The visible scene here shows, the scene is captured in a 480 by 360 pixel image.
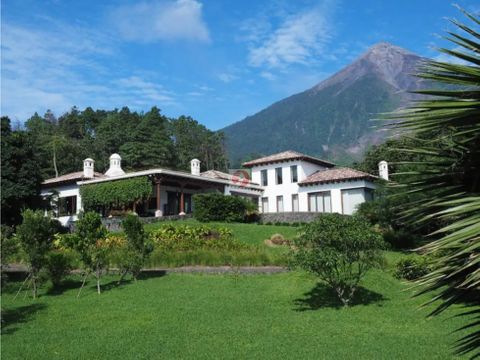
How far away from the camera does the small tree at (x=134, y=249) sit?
17.3 meters

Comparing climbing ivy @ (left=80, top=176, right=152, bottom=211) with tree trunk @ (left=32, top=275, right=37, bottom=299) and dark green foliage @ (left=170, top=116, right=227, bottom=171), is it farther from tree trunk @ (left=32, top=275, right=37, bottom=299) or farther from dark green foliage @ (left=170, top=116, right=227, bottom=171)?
dark green foliage @ (left=170, top=116, right=227, bottom=171)

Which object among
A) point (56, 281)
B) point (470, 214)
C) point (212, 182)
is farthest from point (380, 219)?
point (470, 214)

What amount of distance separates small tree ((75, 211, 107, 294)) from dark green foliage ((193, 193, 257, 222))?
573 inches

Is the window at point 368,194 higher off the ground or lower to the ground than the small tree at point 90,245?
higher

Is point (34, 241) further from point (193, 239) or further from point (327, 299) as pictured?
point (193, 239)

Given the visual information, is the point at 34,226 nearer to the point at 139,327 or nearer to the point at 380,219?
the point at 139,327

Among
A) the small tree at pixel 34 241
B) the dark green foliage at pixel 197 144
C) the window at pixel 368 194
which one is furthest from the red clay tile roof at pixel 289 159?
the dark green foliage at pixel 197 144

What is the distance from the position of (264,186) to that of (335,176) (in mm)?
6977

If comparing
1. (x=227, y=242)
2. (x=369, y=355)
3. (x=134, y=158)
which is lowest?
(x=369, y=355)

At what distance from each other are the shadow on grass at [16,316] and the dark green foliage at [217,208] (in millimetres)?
18250

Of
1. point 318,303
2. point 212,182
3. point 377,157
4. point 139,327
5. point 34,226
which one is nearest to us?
point 139,327

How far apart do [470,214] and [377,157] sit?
45162 mm

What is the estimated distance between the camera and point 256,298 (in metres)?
14.4

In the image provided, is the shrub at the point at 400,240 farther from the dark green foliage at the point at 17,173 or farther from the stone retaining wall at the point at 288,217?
the dark green foliage at the point at 17,173
